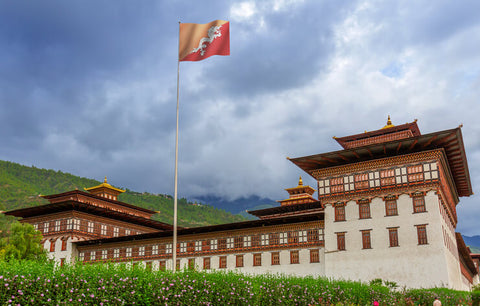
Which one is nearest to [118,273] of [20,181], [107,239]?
[107,239]

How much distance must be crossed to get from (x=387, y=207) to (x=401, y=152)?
478 cm

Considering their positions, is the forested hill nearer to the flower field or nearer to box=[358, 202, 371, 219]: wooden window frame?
box=[358, 202, 371, 219]: wooden window frame

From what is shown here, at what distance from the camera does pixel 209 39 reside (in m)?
25.0

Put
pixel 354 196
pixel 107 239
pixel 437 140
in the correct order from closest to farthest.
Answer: pixel 437 140
pixel 354 196
pixel 107 239

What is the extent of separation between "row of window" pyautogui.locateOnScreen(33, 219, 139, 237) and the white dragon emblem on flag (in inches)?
1517

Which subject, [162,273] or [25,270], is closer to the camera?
[25,270]

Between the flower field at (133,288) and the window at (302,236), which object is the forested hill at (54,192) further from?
the flower field at (133,288)

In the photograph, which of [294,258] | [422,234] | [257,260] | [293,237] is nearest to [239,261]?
[257,260]

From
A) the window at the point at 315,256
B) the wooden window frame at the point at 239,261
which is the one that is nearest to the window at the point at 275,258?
the window at the point at 315,256

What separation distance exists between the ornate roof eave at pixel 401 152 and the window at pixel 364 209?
12.4ft

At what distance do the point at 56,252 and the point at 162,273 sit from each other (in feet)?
145

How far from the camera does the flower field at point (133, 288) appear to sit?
543 inches

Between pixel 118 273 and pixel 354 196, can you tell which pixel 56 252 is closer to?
pixel 354 196

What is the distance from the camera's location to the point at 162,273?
1745cm
